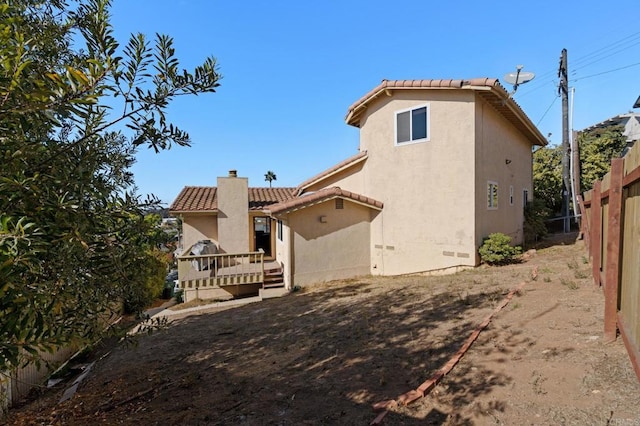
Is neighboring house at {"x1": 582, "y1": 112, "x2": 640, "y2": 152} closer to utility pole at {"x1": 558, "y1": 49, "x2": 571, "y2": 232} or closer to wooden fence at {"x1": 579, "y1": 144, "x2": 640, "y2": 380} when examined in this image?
utility pole at {"x1": 558, "y1": 49, "x2": 571, "y2": 232}

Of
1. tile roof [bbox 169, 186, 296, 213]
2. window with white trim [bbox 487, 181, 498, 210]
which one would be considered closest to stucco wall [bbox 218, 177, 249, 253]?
tile roof [bbox 169, 186, 296, 213]

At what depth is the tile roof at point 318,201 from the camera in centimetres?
1129

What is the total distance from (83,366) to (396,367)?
8.06 meters

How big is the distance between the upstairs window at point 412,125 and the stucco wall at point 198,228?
9.96 m

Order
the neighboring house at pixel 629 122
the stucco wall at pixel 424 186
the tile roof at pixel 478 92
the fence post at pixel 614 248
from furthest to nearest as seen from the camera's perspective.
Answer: the neighboring house at pixel 629 122 → the stucco wall at pixel 424 186 → the tile roof at pixel 478 92 → the fence post at pixel 614 248

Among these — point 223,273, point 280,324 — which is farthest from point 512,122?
point 223,273

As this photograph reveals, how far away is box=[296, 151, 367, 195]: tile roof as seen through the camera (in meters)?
13.8

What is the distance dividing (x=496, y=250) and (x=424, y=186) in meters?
3.26

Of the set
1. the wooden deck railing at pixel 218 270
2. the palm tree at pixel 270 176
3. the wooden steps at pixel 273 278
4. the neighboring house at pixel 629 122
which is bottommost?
the wooden steps at pixel 273 278

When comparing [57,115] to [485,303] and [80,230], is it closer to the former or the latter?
[80,230]

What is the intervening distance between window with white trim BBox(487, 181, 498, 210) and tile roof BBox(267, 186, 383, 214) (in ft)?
13.2

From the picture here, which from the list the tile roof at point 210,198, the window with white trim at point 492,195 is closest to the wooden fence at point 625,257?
the window with white trim at point 492,195

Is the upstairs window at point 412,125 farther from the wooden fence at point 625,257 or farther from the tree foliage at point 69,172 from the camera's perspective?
the tree foliage at point 69,172

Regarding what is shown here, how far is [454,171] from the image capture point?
427 inches
